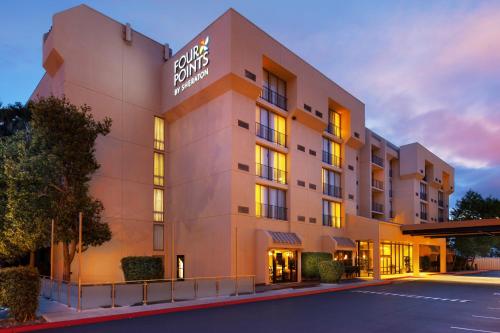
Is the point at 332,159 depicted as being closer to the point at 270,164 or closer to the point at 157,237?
the point at 270,164

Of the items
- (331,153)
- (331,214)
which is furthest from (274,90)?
(331,214)

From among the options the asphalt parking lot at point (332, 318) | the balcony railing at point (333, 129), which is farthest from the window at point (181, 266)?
the balcony railing at point (333, 129)

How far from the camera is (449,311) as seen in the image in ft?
57.2

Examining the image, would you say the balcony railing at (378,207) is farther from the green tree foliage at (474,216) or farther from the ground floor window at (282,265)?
the ground floor window at (282,265)

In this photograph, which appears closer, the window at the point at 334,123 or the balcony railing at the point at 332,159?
the balcony railing at the point at 332,159

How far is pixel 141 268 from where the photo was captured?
1008 inches

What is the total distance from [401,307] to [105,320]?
12.3 meters

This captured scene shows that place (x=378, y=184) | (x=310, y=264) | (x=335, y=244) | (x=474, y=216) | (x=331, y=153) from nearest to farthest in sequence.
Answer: (x=310, y=264) < (x=335, y=244) < (x=331, y=153) < (x=378, y=184) < (x=474, y=216)

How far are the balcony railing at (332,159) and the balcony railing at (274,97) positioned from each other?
7088 millimetres

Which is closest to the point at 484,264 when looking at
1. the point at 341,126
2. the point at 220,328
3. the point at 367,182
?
the point at 367,182

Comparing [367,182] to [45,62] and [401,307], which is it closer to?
[401,307]

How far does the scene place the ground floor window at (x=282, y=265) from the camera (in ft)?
95.6

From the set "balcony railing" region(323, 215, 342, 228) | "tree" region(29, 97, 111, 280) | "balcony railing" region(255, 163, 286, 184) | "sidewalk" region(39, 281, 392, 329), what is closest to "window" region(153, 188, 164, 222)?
"balcony railing" region(255, 163, 286, 184)

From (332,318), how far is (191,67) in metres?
20.8
